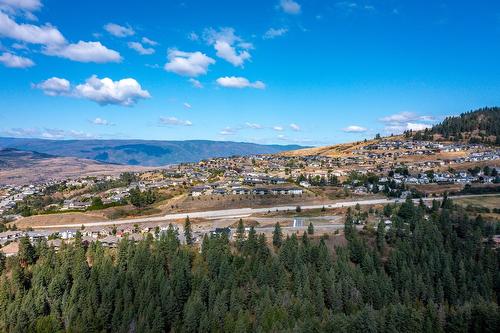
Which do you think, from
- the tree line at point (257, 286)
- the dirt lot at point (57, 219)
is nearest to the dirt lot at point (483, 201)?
the tree line at point (257, 286)

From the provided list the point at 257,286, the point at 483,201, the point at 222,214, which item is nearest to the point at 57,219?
the point at 222,214

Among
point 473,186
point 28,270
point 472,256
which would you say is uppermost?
point 473,186

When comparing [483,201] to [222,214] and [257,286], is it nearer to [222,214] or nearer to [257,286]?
[222,214]

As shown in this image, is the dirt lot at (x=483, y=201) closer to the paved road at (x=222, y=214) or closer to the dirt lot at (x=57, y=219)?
the paved road at (x=222, y=214)

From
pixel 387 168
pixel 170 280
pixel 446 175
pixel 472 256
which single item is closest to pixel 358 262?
pixel 472 256

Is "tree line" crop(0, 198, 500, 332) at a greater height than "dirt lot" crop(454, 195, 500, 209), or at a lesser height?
lesser

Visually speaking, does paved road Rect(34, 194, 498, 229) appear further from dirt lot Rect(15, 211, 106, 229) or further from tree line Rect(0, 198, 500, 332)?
tree line Rect(0, 198, 500, 332)

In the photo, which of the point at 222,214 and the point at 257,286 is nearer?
the point at 257,286

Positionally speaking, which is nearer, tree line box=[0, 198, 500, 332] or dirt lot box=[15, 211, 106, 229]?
tree line box=[0, 198, 500, 332]

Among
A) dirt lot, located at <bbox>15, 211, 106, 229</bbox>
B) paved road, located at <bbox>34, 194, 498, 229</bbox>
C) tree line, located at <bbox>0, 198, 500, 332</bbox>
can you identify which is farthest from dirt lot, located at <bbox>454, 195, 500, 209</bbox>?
dirt lot, located at <bbox>15, 211, 106, 229</bbox>

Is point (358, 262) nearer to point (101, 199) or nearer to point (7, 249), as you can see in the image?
point (7, 249)

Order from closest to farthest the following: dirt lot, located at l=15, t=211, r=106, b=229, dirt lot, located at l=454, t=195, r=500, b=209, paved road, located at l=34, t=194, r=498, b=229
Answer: paved road, located at l=34, t=194, r=498, b=229, dirt lot, located at l=15, t=211, r=106, b=229, dirt lot, located at l=454, t=195, r=500, b=209
